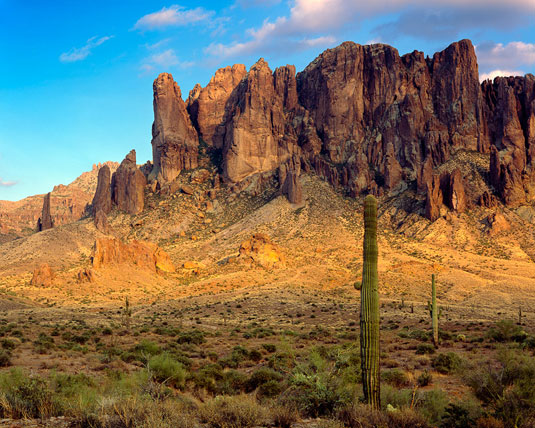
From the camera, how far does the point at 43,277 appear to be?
6312 cm

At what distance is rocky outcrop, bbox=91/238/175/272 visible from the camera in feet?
230

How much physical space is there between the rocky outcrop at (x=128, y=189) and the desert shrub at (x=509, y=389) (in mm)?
104766

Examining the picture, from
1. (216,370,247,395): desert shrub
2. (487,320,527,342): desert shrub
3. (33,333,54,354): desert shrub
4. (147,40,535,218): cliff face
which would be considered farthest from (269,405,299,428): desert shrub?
(147,40,535,218): cliff face

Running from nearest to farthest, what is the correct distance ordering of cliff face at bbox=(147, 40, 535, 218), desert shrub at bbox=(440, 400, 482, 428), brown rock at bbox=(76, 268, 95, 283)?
desert shrub at bbox=(440, 400, 482, 428), brown rock at bbox=(76, 268, 95, 283), cliff face at bbox=(147, 40, 535, 218)

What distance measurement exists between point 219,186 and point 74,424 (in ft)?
361

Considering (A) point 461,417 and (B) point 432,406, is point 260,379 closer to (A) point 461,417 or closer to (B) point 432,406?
(B) point 432,406

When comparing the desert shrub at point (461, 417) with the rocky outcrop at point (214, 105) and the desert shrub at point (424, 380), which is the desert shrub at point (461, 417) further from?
the rocky outcrop at point (214, 105)

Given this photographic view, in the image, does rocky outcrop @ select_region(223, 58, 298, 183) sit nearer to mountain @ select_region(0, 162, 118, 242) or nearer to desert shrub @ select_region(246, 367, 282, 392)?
mountain @ select_region(0, 162, 118, 242)

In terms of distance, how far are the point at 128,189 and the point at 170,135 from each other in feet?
68.2

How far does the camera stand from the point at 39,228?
105625 millimetres

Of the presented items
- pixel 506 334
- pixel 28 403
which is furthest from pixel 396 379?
pixel 506 334

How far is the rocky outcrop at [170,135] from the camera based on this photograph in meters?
119

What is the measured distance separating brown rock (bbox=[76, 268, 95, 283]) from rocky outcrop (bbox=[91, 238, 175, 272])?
2463mm

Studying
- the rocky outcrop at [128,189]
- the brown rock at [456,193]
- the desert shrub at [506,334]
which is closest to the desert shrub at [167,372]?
the desert shrub at [506,334]
